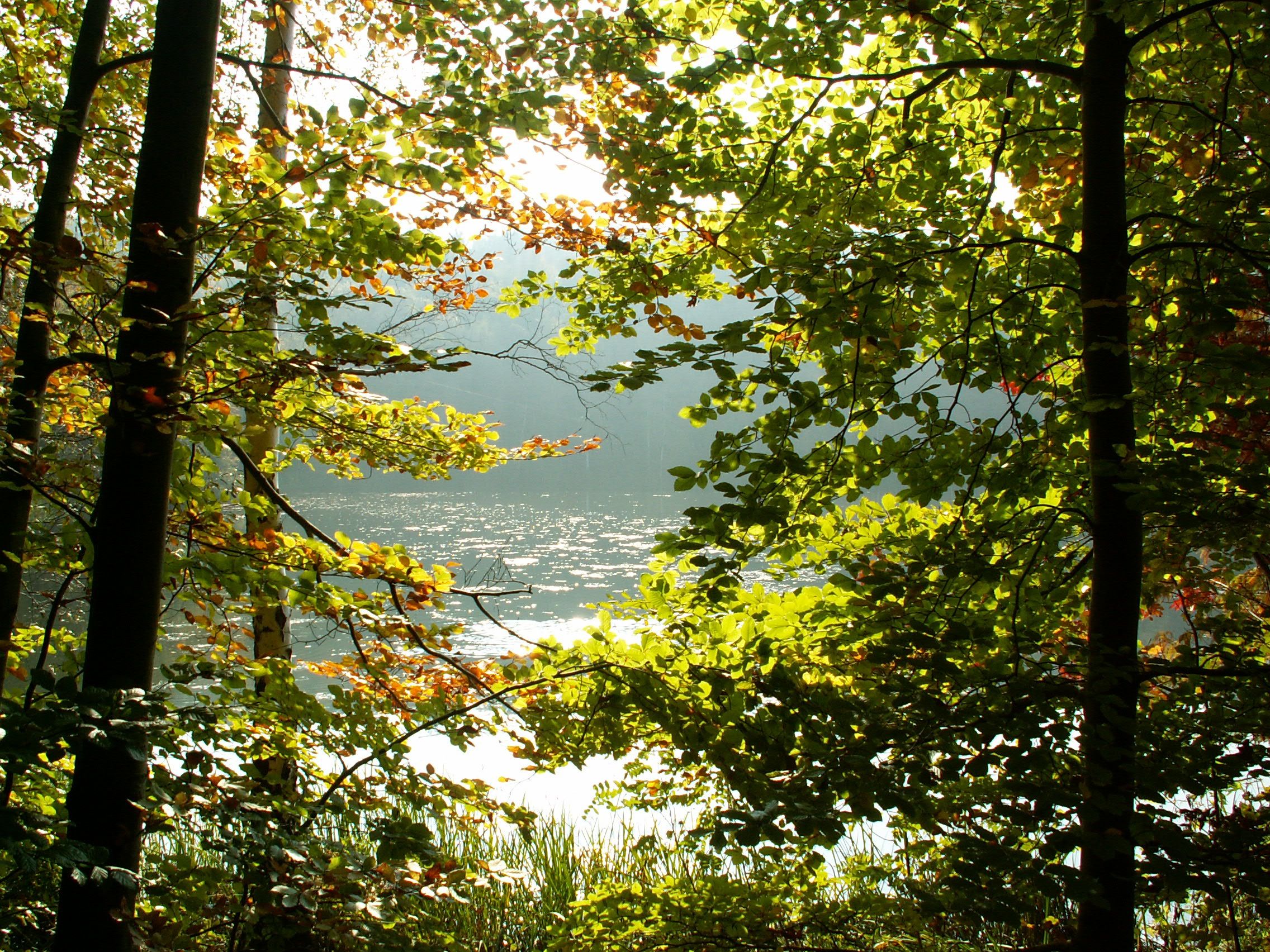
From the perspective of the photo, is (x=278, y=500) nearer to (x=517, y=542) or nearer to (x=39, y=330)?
(x=39, y=330)

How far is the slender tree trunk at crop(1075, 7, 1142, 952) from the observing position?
2172mm

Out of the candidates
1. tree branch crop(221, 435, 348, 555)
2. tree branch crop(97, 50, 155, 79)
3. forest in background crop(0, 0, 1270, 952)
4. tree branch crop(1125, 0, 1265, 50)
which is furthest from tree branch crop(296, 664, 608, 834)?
tree branch crop(1125, 0, 1265, 50)

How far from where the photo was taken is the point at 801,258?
2338 millimetres

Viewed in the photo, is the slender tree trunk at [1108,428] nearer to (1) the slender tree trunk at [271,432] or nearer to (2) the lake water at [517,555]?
(2) the lake water at [517,555]

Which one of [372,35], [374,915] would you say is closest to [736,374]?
[374,915]

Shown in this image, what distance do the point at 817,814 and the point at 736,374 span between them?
1243 millimetres

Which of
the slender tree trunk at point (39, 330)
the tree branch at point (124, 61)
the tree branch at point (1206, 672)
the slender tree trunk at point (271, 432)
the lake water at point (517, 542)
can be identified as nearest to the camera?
the tree branch at point (1206, 672)

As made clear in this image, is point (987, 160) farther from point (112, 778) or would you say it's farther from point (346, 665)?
point (112, 778)

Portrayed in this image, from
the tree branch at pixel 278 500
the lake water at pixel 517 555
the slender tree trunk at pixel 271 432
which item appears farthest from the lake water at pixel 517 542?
the slender tree trunk at pixel 271 432

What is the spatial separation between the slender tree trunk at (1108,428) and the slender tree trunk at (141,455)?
97.3 inches

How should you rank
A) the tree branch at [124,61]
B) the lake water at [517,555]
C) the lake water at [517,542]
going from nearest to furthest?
1. the tree branch at [124,61]
2. the lake water at [517,555]
3. the lake water at [517,542]

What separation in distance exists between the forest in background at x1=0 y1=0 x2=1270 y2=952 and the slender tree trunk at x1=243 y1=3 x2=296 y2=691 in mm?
73

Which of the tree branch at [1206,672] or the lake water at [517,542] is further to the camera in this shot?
the lake water at [517,542]

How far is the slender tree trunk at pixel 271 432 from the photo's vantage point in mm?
2863
